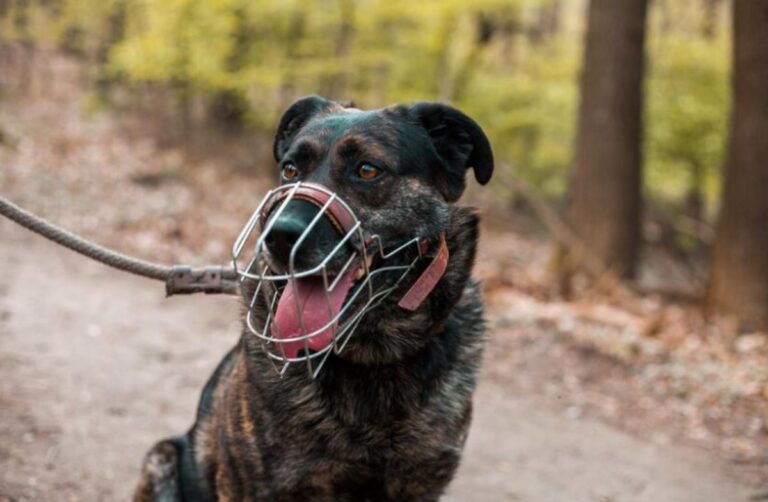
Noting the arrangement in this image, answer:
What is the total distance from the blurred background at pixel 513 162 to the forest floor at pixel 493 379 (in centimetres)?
A: 4

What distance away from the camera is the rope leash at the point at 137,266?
10.7 feet

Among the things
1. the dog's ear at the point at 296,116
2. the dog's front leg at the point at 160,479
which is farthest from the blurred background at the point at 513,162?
the dog's front leg at the point at 160,479

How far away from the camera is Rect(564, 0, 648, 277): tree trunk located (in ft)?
34.0

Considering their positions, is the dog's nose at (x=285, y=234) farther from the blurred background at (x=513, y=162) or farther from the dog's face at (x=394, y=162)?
the blurred background at (x=513, y=162)

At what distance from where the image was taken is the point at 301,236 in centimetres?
241

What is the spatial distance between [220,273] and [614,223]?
26.6 ft

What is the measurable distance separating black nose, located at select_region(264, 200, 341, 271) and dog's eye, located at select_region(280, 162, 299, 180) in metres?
0.47

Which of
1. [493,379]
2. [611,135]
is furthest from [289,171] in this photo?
[611,135]

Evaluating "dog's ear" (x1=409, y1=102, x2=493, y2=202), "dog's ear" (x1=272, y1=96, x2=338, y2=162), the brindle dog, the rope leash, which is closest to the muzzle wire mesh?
the brindle dog

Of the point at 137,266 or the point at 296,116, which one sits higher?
the point at 296,116

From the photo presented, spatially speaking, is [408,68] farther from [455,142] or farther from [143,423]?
[455,142]

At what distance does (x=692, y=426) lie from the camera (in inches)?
257

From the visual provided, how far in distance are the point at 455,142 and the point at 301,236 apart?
3.62 feet

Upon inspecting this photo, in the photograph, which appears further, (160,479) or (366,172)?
(160,479)
